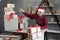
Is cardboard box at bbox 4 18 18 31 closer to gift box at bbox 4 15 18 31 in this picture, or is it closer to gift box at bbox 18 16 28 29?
gift box at bbox 4 15 18 31

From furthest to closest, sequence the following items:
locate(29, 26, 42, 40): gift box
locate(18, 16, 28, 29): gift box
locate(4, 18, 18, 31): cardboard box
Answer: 1. locate(18, 16, 28, 29): gift box
2. locate(4, 18, 18, 31): cardboard box
3. locate(29, 26, 42, 40): gift box

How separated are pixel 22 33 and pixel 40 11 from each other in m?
0.98

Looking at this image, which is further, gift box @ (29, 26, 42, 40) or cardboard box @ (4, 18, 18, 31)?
cardboard box @ (4, 18, 18, 31)

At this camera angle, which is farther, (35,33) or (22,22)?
(22,22)

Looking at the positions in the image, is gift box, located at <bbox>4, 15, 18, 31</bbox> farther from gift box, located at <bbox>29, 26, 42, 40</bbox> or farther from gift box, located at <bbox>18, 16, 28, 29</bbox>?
gift box, located at <bbox>29, 26, 42, 40</bbox>

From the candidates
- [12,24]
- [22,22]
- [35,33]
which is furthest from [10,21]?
[35,33]

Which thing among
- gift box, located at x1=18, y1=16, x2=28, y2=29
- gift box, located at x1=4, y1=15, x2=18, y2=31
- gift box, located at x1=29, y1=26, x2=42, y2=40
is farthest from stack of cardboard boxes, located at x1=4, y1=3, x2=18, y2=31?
gift box, located at x1=29, y1=26, x2=42, y2=40

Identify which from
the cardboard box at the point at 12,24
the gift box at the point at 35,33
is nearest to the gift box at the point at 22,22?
the cardboard box at the point at 12,24

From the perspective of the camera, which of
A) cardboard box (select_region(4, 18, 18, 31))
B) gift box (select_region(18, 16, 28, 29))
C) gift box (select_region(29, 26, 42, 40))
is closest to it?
gift box (select_region(29, 26, 42, 40))

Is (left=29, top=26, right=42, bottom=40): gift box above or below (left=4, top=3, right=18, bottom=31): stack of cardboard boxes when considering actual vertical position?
below

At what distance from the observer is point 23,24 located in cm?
312

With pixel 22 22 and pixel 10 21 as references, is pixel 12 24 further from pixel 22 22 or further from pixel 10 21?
pixel 22 22

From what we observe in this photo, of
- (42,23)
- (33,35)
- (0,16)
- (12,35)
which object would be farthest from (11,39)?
(0,16)

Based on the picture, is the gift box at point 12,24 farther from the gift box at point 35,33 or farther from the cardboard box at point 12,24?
the gift box at point 35,33
